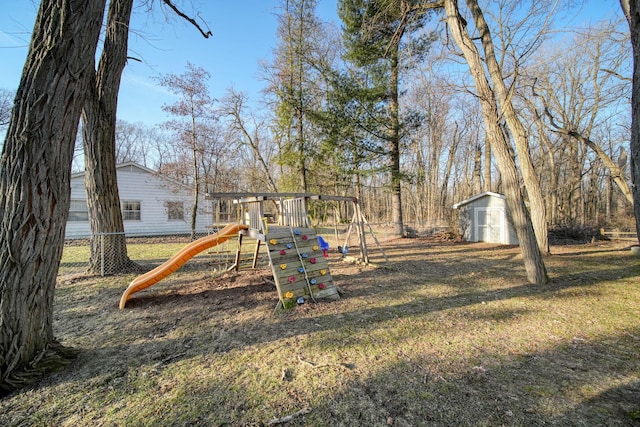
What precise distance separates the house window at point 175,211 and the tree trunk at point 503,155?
16.2m

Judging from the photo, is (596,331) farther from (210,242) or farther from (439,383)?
(210,242)

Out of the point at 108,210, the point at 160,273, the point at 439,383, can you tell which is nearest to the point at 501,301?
the point at 439,383

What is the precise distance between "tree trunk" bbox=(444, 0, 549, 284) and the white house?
1422 centimetres

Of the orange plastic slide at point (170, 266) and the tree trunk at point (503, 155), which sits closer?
the orange plastic slide at point (170, 266)

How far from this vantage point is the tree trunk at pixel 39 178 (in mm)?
2350

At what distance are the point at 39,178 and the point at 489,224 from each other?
14854 mm

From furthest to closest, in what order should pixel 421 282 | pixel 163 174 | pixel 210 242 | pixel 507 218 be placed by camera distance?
pixel 163 174 → pixel 507 218 → pixel 421 282 → pixel 210 242

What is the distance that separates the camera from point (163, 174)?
15438mm

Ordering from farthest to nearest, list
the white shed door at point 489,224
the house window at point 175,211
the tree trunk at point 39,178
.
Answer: the house window at point 175,211, the white shed door at point 489,224, the tree trunk at point 39,178

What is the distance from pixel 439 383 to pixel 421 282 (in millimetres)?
3657

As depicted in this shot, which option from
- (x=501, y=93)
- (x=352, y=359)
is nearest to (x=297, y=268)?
(x=352, y=359)

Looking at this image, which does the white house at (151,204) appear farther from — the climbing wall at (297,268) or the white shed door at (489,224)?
the white shed door at (489,224)

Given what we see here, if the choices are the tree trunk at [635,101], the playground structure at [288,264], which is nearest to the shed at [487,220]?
the playground structure at [288,264]

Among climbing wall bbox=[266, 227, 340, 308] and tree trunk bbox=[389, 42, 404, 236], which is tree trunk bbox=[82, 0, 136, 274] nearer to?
climbing wall bbox=[266, 227, 340, 308]
